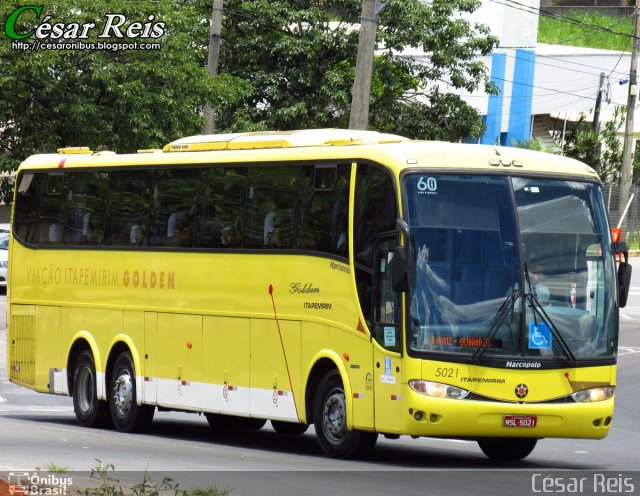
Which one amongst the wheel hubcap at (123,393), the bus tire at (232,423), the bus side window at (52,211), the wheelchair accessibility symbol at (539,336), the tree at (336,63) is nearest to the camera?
the wheelchair accessibility symbol at (539,336)

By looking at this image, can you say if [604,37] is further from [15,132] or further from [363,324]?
[363,324]

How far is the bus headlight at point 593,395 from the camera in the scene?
14.0 m

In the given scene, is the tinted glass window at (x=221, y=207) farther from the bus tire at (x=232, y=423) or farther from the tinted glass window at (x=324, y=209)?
the bus tire at (x=232, y=423)

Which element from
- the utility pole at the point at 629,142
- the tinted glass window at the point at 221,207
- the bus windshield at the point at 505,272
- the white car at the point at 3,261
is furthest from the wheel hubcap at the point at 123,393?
the utility pole at the point at 629,142

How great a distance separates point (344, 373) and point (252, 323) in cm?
Answer: 197

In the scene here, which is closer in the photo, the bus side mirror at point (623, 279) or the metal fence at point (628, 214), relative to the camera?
the bus side mirror at point (623, 279)

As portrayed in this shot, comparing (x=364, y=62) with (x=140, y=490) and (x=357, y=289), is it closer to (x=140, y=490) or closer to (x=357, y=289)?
(x=357, y=289)

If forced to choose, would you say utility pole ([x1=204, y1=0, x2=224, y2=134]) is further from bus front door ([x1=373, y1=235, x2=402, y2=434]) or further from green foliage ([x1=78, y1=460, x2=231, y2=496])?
green foliage ([x1=78, y1=460, x2=231, y2=496])

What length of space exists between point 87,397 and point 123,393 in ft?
3.12

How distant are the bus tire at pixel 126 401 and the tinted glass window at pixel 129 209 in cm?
146

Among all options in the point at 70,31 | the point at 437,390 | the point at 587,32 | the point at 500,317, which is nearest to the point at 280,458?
the point at 437,390

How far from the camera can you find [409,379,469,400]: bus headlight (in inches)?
533

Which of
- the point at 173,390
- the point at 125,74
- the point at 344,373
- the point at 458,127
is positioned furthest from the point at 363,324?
the point at 458,127

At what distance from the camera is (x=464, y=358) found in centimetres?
1358
